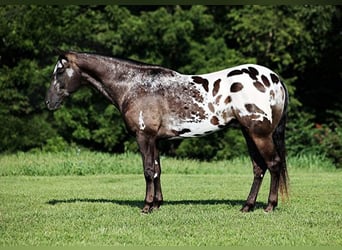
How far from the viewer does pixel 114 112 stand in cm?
2212

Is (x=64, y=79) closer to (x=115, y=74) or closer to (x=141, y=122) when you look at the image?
(x=115, y=74)

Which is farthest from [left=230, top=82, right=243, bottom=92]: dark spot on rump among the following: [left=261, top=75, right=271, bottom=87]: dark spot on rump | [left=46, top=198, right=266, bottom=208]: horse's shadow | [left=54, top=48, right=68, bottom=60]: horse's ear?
[left=54, top=48, right=68, bottom=60]: horse's ear

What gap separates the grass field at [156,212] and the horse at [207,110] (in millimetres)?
585

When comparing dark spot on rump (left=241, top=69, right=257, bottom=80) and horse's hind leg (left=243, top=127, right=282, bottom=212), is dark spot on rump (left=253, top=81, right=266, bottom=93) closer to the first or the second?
dark spot on rump (left=241, top=69, right=257, bottom=80)

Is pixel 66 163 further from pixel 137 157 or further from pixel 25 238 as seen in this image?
pixel 25 238

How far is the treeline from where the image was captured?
2180 centimetres

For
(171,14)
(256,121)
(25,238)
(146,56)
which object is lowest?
(25,238)

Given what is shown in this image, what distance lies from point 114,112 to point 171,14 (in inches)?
172

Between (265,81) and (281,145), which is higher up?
(265,81)

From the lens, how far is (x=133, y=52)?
23000mm

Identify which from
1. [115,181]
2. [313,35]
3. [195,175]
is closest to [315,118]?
[313,35]

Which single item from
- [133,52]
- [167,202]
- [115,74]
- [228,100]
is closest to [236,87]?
[228,100]

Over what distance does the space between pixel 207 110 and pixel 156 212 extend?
153 cm

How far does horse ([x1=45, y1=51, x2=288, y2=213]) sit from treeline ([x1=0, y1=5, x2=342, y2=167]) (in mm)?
12069
